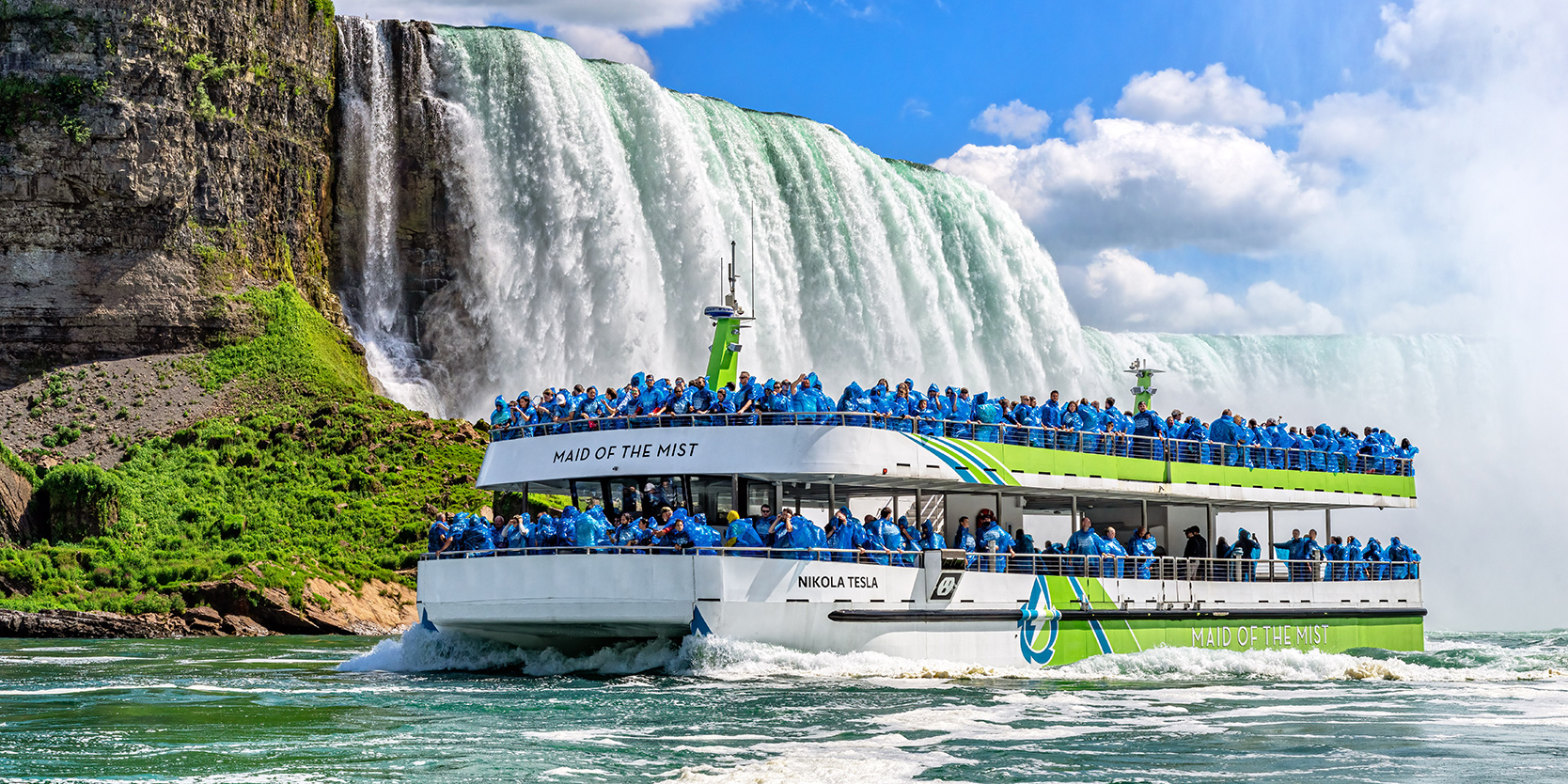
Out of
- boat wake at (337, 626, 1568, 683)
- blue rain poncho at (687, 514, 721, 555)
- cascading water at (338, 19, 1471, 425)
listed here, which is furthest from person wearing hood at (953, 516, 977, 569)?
cascading water at (338, 19, 1471, 425)

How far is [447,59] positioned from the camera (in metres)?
62.2

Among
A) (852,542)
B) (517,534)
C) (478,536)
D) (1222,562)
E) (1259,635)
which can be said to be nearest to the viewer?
(852,542)

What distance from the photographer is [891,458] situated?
23969mm

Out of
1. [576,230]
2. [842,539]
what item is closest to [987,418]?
[842,539]

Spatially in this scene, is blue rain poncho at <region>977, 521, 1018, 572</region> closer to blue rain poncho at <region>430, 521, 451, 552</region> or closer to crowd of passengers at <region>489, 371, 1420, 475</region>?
crowd of passengers at <region>489, 371, 1420, 475</region>

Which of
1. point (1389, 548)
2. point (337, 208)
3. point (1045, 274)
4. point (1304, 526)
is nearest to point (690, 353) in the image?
point (337, 208)

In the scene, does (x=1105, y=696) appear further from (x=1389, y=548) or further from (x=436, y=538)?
(x=1389, y=548)

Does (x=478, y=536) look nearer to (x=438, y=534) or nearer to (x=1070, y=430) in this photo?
(x=438, y=534)

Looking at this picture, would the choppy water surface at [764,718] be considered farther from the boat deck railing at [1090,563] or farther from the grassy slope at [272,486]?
the grassy slope at [272,486]

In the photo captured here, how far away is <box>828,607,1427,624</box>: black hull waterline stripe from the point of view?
23.3 m

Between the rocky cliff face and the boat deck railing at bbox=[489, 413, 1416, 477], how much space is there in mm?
32776

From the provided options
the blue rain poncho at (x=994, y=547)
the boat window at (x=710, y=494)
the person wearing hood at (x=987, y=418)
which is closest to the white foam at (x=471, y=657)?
the boat window at (x=710, y=494)

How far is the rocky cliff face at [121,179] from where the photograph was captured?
53625 mm

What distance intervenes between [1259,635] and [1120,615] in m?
3.45
